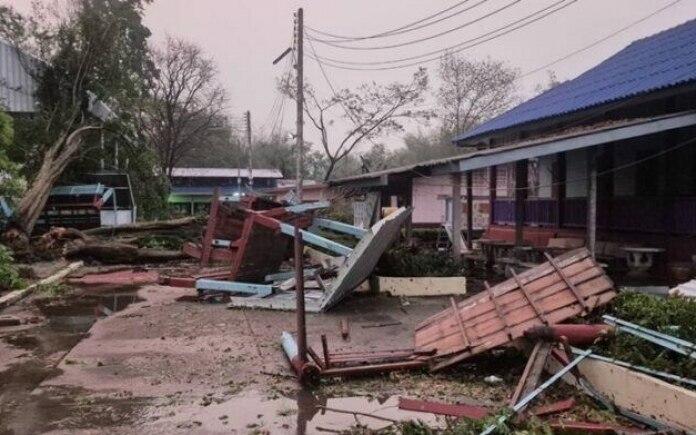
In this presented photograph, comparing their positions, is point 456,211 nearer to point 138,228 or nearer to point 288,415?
point 288,415

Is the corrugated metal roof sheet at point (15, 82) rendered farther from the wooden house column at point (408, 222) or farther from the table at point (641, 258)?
the table at point (641, 258)

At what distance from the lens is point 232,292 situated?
37.3 ft

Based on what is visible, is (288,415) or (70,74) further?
(70,74)

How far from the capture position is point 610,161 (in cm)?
1289

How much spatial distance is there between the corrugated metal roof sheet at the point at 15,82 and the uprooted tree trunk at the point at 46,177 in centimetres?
247

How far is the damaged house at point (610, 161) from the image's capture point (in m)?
10.2

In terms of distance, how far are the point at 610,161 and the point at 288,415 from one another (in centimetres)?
1050

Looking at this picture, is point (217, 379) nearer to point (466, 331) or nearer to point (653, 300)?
point (466, 331)

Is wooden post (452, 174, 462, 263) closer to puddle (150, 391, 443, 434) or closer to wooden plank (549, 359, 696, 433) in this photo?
wooden plank (549, 359, 696, 433)

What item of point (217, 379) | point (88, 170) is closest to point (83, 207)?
point (88, 170)

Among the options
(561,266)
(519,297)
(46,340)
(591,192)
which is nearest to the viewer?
(519,297)

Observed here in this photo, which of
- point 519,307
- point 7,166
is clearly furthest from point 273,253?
point 519,307

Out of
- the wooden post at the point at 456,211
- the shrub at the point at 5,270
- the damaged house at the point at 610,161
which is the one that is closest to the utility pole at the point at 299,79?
the damaged house at the point at 610,161

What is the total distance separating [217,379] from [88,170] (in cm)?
2031
